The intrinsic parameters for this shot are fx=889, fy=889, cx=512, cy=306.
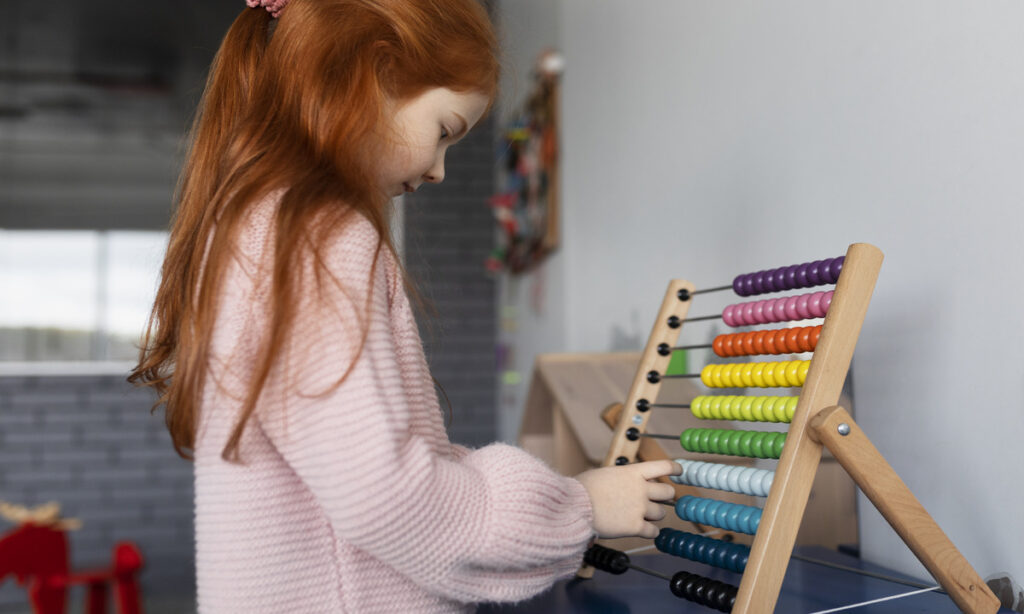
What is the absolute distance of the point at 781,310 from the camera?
1.16 m

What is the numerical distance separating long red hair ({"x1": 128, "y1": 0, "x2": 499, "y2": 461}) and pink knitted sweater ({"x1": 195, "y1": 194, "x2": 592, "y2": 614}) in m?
0.02

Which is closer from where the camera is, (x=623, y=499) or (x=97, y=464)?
(x=623, y=499)

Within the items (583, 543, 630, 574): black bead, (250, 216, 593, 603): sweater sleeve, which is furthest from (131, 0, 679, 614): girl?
(583, 543, 630, 574): black bead

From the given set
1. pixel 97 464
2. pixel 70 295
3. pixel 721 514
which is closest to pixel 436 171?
pixel 721 514

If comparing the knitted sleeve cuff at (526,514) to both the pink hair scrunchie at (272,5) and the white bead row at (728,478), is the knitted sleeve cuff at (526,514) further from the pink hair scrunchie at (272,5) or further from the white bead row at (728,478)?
the pink hair scrunchie at (272,5)

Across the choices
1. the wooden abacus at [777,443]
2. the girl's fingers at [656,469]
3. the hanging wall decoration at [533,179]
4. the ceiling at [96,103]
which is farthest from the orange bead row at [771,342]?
the ceiling at [96,103]

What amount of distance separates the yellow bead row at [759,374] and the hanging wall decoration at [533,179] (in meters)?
1.88

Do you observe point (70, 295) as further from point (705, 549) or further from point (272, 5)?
point (705, 549)

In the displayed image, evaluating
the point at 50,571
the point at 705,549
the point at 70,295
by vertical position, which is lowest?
the point at 50,571

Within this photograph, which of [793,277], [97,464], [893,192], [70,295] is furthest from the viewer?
[70,295]

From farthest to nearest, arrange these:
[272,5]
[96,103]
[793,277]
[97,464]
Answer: [96,103] → [97,464] → [793,277] → [272,5]

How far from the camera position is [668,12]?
6.95 ft

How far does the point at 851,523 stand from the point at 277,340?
1.02 metres

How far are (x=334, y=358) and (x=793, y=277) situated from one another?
0.61m
